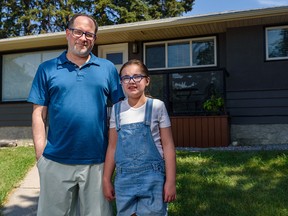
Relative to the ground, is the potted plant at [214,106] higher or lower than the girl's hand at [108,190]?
higher

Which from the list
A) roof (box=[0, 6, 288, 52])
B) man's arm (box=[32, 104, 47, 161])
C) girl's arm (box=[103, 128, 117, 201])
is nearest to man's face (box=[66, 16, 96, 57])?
man's arm (box=[32, 104, 47, 161])

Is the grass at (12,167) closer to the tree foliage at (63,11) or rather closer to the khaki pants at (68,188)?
the khaki pants at (68,188)

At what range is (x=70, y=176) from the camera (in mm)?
2230

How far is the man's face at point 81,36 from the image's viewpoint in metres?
2.25

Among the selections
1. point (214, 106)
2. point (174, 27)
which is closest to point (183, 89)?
point (214, 106)

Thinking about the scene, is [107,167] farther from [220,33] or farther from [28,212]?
[220,33]

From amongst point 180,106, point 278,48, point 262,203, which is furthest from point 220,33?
point 262,203

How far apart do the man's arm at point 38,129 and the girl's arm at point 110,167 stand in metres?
0.43

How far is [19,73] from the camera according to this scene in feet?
38.2

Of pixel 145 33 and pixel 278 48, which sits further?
pixel 145 33

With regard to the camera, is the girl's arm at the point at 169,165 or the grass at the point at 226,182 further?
the grass at the point at 226,182

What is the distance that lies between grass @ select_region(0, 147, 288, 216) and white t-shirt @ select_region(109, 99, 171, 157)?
5.59ft

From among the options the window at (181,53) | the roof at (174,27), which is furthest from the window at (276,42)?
the window at (181,53)

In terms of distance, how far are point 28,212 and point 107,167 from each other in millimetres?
2370
